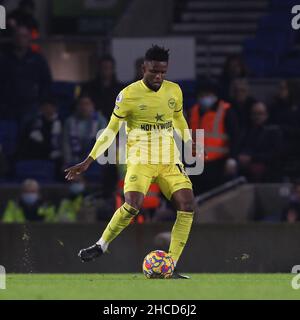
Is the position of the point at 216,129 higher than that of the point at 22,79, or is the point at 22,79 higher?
→ the point at 22,79

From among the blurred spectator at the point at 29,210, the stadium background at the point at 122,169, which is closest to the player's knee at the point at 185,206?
the stadium background at the point at 122,169

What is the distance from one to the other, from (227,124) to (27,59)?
299 centimetres

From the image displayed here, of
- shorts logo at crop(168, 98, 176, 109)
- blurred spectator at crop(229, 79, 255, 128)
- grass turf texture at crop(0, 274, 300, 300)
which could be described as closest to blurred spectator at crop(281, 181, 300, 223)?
blurred spectator at crop(229, 79, 255, 128)

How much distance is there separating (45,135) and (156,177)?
5.38 metres

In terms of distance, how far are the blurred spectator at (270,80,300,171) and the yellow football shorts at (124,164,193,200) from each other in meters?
5.20

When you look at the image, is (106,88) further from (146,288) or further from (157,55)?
(146,288)

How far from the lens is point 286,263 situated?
15.7 metres

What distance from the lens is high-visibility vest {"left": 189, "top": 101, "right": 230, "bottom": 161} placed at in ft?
57.1

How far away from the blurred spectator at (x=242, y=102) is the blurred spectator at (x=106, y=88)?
1.49m

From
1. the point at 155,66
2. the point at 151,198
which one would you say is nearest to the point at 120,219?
the point at 155,66

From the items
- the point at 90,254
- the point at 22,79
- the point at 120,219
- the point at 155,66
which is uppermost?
the point at 22,79

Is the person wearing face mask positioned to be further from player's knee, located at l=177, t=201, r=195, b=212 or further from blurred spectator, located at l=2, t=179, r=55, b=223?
player's knee, located at l=177, t=201, r=195, b=212

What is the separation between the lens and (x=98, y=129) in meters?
17.8
